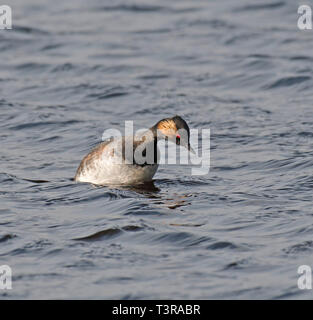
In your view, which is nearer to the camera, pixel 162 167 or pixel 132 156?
pixel 132 156

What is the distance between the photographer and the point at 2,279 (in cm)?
940

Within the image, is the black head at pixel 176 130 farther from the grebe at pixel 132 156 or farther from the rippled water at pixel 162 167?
the rippled water at pixel 162 167

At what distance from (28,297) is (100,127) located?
7.09 metres

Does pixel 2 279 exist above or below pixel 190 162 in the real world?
below

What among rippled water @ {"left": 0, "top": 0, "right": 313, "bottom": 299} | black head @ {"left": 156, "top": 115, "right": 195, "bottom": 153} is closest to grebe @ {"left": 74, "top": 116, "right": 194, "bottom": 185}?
black head @ {"left": 156, "top": 115, "right": 195, "bottom": 153}

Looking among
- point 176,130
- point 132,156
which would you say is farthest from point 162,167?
point 176,130

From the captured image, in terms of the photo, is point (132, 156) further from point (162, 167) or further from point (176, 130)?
point (162, 167)

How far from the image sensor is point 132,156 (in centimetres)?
1231

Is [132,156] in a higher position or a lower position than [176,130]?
lower

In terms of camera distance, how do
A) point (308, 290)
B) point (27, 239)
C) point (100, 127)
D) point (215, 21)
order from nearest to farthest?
point (308, 290)
point (27, 239)
point (100, 127)
point (215, 21)

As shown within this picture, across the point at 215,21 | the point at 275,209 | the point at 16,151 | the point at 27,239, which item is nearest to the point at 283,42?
the point at 215,21

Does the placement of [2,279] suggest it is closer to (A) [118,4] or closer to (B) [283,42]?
(B) [283,42]

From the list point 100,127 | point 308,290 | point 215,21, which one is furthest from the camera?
point 215,21

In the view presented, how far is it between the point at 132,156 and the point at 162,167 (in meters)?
1.51
